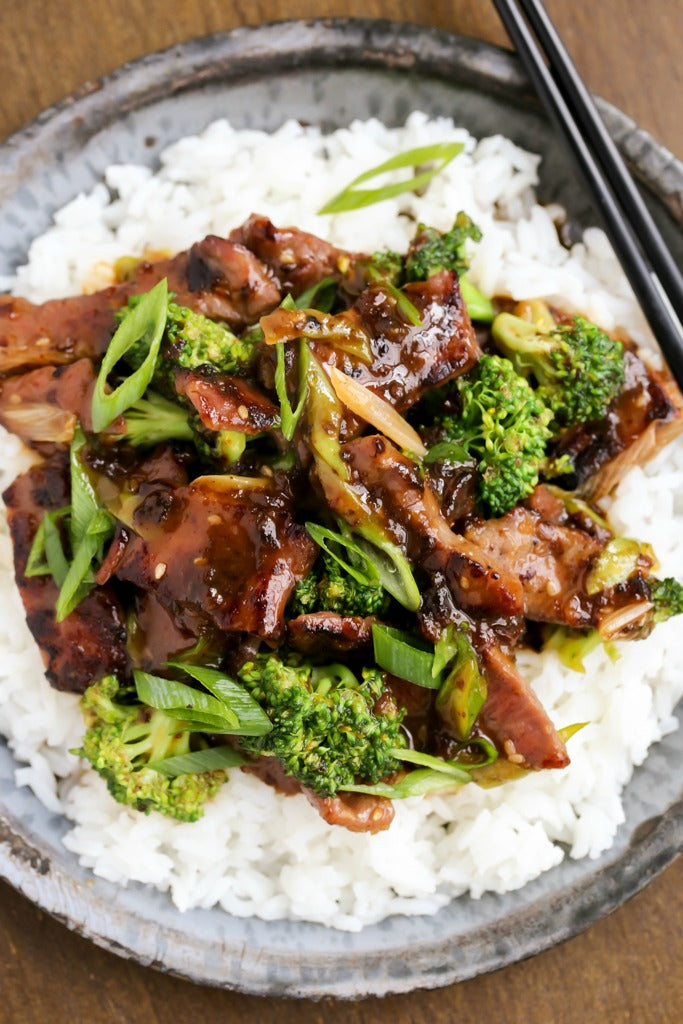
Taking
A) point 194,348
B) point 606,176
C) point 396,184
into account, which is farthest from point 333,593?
point 606,176

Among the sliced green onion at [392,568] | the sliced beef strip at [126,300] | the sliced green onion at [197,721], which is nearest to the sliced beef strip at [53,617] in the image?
the sliced green onion at [197,721]

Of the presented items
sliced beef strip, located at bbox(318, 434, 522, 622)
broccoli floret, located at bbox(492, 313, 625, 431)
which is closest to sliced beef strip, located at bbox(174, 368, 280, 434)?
→ sliced beef strip, located at bbox(318, 434, 522, 622)

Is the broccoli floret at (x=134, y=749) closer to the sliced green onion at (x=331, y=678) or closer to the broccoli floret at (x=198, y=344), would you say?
the sliced green onion at (x=331, y=678)

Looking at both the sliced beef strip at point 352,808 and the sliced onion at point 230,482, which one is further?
the sliced beef strip at point 352,808

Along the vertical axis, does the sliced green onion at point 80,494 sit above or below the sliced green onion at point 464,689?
below

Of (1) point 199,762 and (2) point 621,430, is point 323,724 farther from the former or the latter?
(2) point 621,430

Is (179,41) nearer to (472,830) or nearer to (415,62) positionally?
(415,62)

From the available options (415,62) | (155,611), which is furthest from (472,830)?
(415,62)
